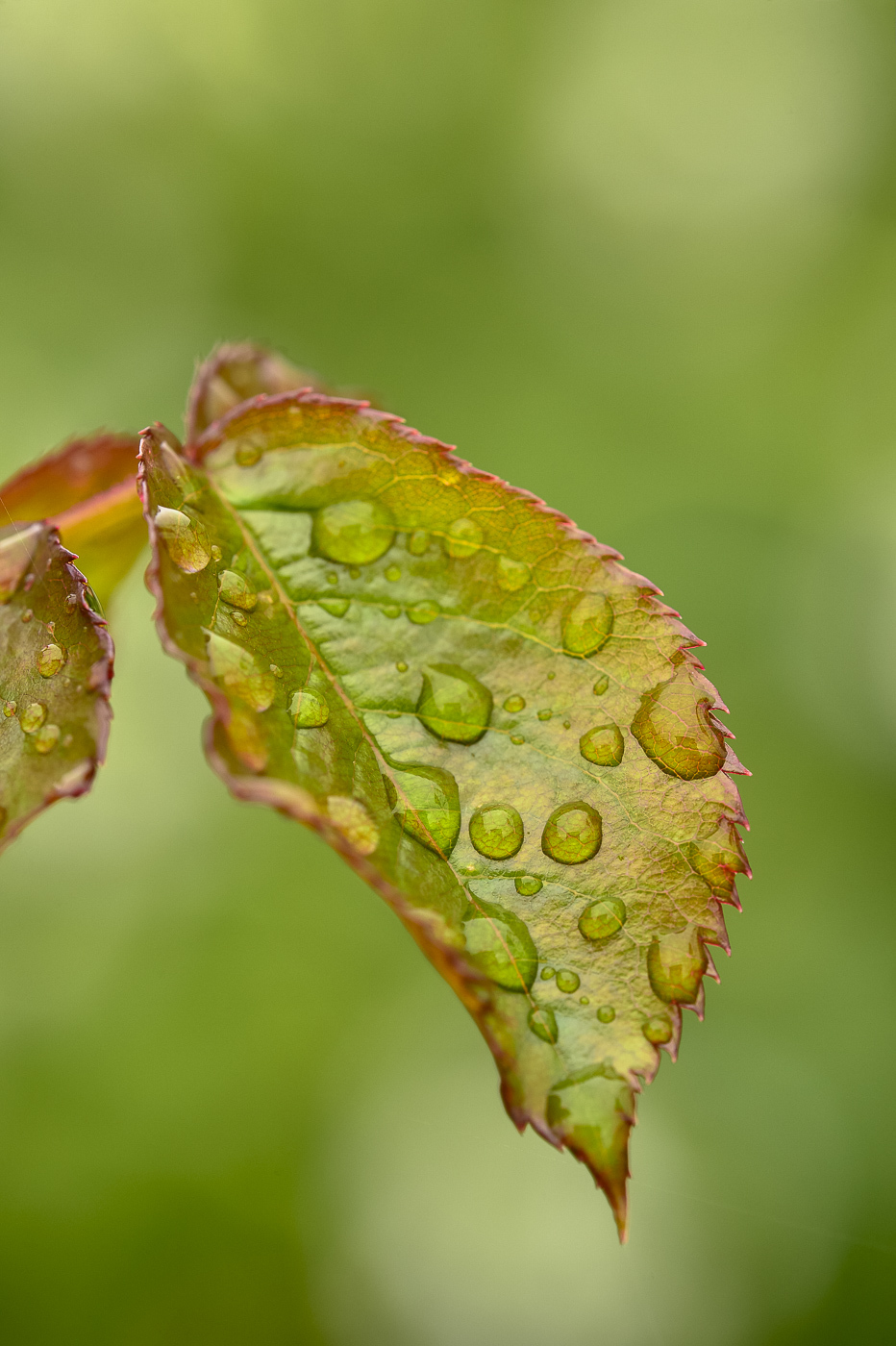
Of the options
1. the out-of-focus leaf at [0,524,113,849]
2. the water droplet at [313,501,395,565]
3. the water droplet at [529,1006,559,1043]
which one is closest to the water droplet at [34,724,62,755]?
the out-of-focus leaf at [0,524,113,849]

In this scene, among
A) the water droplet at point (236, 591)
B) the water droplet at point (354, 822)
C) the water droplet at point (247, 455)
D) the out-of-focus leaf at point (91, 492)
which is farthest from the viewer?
the out-of-focus leaf at point (91, 492)

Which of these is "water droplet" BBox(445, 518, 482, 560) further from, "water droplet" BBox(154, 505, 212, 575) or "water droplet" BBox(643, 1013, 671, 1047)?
"water droplet" BBox(643, 1013, 671, 1047)

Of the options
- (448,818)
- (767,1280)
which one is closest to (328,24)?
(448,818)

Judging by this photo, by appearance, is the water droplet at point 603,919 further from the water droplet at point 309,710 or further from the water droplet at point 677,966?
the water droplet at point 309,710

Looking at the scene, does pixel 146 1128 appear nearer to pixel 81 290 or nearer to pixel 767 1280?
pixel 767 1280

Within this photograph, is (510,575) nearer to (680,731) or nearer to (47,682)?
(680,731)

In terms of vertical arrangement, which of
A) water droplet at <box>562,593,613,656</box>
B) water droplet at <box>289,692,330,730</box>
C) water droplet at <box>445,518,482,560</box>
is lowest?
water droplet at <box>289,692,330,730</box>

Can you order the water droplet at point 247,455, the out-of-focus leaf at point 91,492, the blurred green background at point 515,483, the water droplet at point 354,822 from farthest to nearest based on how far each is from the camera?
the blurred green background at point 515,483 → the out-of-focus leaf at point 91,492 → the water droplet at point 247,455 → the water droplet at point 354,822

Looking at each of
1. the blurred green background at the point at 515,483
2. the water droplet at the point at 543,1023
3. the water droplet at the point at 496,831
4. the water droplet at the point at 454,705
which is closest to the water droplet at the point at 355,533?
the water droplet at the point at 454,705
